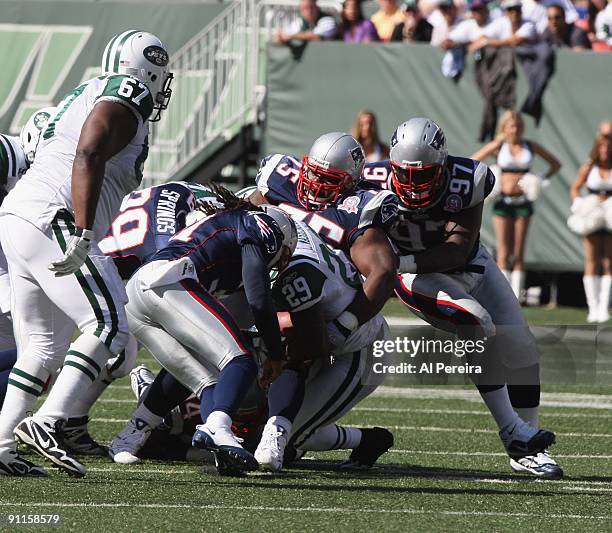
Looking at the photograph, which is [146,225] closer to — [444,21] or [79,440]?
[79,440]

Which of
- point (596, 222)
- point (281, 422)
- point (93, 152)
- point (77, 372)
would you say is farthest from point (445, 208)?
point (596, 222)

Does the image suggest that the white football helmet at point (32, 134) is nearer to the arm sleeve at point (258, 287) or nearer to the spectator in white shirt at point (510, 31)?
the arm sleeve at point (258, 287)

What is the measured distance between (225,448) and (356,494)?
53cm

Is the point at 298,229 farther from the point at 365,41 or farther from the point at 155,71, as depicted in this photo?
the point at 365,41

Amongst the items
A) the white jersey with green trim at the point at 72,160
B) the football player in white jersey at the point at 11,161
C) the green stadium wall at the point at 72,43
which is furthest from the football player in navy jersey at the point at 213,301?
the green stadium wall at the point at 72,43

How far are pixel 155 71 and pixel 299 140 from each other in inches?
319

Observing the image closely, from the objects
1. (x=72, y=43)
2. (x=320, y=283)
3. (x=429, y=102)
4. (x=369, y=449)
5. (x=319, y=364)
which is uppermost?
(x=72, y=43)

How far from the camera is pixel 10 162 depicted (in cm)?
615

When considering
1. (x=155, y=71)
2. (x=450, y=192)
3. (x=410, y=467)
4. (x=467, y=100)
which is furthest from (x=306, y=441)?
(x=467, y=100)

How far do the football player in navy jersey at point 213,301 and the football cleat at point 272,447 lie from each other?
0.21m

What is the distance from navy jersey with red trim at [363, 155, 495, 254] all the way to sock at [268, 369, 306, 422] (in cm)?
91

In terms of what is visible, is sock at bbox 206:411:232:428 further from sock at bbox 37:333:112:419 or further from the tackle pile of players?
sock at bbox 37:333:112:419

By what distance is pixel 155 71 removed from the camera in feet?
16.7

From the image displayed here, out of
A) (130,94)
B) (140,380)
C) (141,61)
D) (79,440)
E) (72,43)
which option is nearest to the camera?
(130,94)
